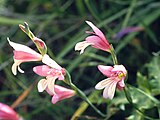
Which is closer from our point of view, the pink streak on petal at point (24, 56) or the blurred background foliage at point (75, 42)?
the pink streak on petal at point (24, 56)

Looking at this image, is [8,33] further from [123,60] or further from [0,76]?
[123,60]

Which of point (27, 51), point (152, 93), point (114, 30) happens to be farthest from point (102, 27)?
point (27, 51)

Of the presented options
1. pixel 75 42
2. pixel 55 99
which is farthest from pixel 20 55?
pixel 75 42

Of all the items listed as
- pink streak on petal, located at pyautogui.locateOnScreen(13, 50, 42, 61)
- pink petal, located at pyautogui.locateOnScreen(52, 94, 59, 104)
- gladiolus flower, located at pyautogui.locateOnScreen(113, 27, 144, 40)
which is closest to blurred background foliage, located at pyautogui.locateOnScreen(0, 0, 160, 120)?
gladiolus flower, located at pyautogui.locateOnScreen(113, 27, 144, 40)

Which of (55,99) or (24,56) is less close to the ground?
(24,56)

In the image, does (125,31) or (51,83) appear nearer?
(51,83)

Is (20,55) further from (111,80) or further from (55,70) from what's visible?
(111,80)

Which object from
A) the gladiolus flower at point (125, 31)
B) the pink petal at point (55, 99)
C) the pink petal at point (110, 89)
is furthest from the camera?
the gladiolus flower at point (125, 31)

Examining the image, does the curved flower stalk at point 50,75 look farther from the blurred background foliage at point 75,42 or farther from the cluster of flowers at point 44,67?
the blurred background foliage at point 75,42

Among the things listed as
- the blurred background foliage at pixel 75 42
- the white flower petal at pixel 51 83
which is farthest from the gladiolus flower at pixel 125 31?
the white flower petal at pixel 51 83
